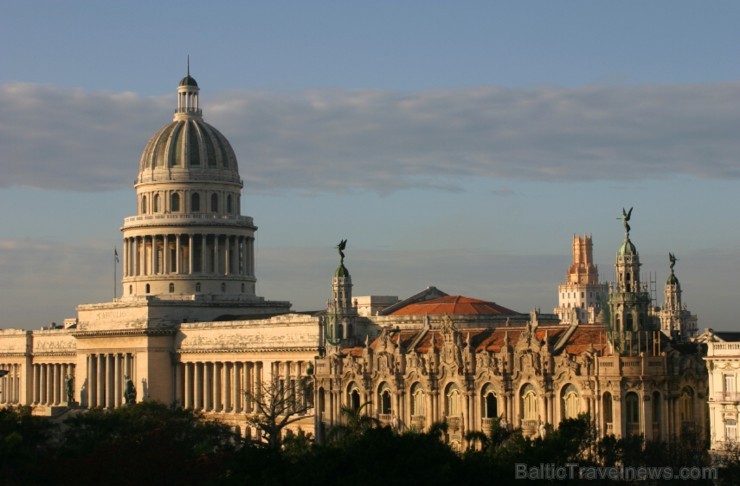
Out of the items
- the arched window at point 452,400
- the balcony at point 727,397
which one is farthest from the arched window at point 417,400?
the balcony at point 727,397

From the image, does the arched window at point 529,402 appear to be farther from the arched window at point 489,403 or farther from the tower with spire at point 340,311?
the tower with spire at point 340,311

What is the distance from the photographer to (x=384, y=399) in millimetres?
166875

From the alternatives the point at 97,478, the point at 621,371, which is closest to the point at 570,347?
the point at 621,371

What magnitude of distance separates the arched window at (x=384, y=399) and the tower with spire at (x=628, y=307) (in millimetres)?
29492

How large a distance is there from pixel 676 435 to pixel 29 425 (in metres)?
61.6

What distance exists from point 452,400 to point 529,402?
416 inches

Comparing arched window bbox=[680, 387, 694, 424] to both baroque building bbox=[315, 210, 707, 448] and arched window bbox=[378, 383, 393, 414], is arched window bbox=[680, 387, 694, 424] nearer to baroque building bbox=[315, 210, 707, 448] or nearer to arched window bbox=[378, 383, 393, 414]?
baroque building bbox=[315, 210, 707, 448]

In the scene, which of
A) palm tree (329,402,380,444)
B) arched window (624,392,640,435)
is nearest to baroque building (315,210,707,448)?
arched window (624,392,640,435)

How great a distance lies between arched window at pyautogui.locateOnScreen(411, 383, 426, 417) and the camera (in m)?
162

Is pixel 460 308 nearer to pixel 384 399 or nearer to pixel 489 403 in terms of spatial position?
pixel 384 399

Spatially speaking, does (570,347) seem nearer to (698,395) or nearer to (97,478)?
(698,395)

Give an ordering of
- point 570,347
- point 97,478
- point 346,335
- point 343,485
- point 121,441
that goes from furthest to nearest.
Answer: point 346,335 → point 570,347 → point 121,441 → point 97,478 → point 343,485

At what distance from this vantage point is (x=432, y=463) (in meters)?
106

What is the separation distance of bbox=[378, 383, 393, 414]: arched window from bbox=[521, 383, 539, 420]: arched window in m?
19.0
